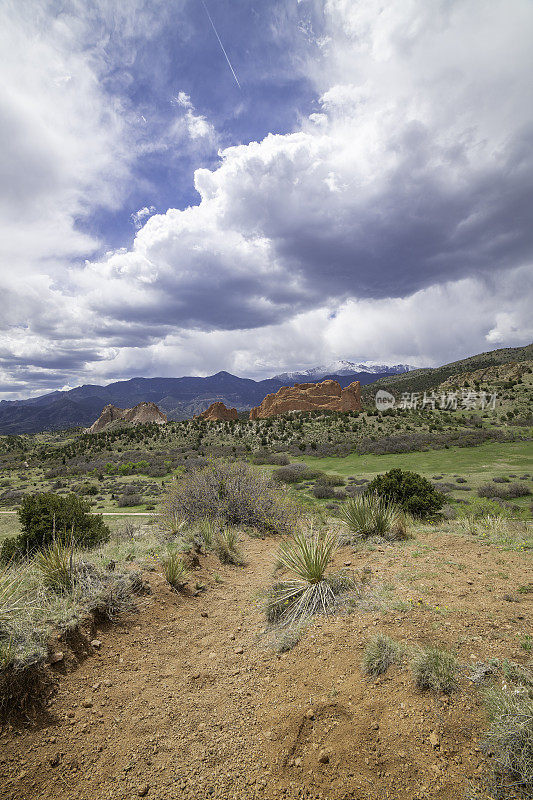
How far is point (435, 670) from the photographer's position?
9.82ft

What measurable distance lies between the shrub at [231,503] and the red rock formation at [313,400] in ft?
249

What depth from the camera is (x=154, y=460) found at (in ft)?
138

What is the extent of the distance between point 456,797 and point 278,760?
1.35 m

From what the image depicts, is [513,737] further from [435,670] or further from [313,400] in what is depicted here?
[313,400]

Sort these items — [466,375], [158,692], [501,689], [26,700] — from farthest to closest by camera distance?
1. [466,375]
2. [158,692]
3. [26,700]
4. [501,689]

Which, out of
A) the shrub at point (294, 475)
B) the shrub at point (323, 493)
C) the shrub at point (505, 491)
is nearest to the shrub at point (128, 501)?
the shrub at point (294, 475)

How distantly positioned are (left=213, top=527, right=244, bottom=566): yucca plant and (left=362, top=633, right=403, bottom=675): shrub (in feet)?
16.5

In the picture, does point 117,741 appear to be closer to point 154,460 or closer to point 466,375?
point 154,460

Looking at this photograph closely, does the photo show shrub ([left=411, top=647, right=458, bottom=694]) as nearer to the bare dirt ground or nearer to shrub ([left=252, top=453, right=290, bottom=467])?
the bare dirt ground

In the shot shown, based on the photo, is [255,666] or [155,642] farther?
[155,642]

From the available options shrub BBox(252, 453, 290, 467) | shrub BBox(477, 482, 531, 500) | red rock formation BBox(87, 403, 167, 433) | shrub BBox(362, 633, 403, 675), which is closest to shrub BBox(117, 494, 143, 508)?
shrub BBox(252, 453, 290, 467)

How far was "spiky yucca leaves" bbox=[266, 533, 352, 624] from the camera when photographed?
15.8 feet

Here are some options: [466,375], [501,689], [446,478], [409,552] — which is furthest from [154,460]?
[466,375]

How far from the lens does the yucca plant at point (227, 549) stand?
26.5 ft
